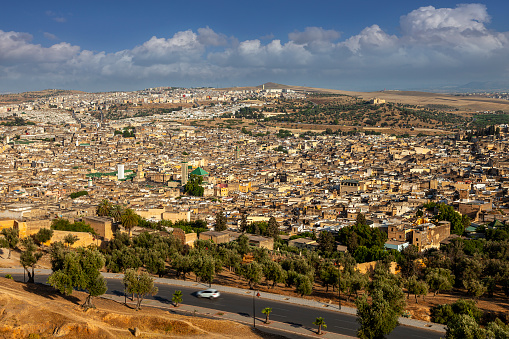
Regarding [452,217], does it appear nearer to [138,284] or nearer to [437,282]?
[437,282]

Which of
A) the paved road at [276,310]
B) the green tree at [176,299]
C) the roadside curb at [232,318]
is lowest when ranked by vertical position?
the paved road at [276,310]

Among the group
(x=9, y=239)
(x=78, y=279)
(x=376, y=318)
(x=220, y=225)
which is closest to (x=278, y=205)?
(x=220, y=225)

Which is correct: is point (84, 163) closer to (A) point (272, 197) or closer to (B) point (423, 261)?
(A) point (272, 197)

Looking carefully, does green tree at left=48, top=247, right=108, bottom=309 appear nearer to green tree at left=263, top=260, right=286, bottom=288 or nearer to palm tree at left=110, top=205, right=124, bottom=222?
green tree at left=263, top=260, right=286, bottom=288

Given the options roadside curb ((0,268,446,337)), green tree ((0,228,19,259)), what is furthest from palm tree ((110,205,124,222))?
roadside curb ((0,268,446,337))

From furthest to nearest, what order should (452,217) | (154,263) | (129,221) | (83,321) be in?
(452,217) < (129,221) < (154,263) < (83,321)

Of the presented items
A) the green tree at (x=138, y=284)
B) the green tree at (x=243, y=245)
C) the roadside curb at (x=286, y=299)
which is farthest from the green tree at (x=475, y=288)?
the green tree at (x=138, y=284)

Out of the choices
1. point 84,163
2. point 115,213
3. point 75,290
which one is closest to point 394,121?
point 84,163

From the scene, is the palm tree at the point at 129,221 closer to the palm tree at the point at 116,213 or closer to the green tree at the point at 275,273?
the palm tree at the point at 116,213
